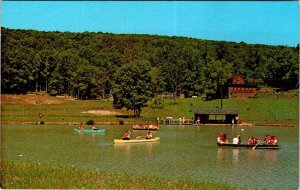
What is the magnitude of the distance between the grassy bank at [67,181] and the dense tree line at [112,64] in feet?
234

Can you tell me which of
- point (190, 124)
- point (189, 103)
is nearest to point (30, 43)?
point (189, 103)

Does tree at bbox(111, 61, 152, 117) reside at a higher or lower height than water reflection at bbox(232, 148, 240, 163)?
higher

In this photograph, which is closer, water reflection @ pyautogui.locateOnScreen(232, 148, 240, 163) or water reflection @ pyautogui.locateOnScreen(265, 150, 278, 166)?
water reflection @ pyautogui.locateOnScreen(265, 150, 278, 166)

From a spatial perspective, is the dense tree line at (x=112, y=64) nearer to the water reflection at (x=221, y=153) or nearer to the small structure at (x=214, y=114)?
the small structure at (x=214, y=114)

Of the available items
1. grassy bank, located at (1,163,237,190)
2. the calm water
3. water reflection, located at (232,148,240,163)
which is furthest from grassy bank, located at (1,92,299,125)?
grassy bank, located at (1,163,237,190)

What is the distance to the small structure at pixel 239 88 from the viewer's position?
4855 inches

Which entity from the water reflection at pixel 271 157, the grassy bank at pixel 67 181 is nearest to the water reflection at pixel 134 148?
the water reflection at pixel 271 157

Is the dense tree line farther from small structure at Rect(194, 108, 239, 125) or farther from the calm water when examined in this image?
the calm water

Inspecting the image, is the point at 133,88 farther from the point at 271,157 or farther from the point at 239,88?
the point at 271,157

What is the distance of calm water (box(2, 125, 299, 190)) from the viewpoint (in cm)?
2953

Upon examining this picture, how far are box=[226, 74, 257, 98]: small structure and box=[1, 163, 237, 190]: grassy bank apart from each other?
10116cm

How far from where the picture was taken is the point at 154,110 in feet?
337

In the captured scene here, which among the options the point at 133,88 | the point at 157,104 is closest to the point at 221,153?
the point at 133,88

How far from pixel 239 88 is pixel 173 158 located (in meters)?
88.4
